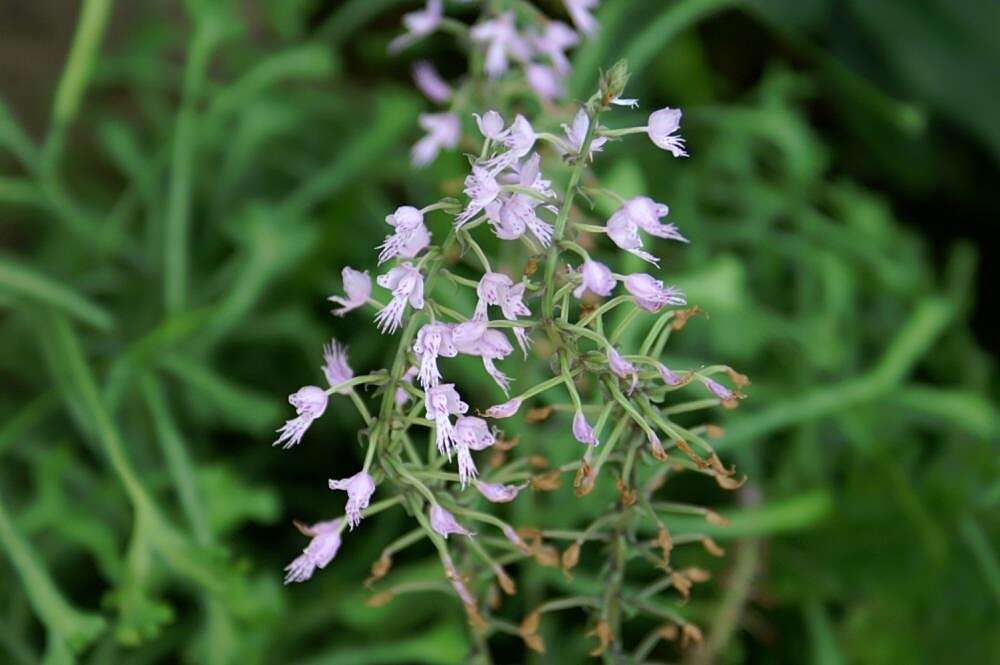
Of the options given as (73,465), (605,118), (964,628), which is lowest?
(964,628)

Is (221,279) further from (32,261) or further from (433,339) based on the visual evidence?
(433,339)

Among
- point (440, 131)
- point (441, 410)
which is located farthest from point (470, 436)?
point (440, 131)

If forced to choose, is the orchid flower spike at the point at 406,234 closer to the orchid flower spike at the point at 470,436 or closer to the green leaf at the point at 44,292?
the orchid flower spike at the point at 470,436

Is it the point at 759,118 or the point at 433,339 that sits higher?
the point at 433,339

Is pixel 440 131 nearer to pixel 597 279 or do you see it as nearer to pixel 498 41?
pixel 498 41

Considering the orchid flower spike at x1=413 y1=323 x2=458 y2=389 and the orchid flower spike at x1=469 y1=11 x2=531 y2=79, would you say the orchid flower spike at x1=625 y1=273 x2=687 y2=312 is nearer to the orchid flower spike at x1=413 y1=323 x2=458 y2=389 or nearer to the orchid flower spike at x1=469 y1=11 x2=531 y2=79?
the orchid flower spike at x1=413 y1=323 x2=458 y2=389

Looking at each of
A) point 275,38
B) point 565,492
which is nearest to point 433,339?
point 565,492
